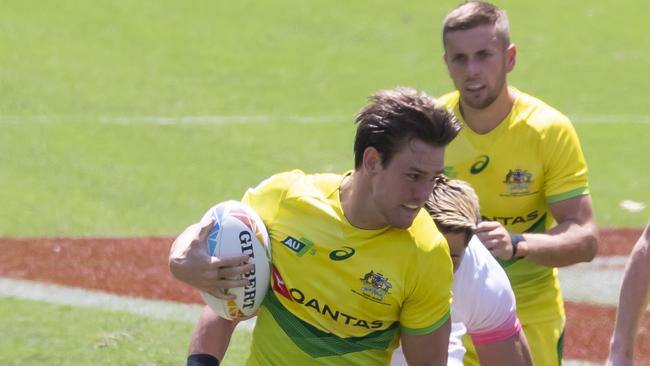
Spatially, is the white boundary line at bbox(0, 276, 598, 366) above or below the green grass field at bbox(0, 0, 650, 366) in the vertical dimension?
above

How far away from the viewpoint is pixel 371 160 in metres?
4.56

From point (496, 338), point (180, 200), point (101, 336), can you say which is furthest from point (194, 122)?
point (496, 338)

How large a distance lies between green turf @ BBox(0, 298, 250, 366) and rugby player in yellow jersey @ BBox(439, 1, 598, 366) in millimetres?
2315

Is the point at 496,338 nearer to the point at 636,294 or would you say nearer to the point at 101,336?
the point at 636,294

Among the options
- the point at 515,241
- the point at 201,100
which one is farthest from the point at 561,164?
the point at 201,100

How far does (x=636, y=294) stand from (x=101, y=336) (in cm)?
450

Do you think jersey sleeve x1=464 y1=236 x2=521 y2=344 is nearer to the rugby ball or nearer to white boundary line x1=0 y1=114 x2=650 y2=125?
the rugby ball

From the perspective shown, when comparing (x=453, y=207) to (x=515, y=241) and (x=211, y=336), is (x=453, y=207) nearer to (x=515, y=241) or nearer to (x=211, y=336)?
(x=515, y=241)

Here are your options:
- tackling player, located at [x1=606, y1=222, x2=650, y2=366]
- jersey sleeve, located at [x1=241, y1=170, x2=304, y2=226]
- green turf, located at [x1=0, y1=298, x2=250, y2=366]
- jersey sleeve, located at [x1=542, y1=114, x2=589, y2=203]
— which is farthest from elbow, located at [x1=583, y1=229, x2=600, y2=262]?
green turf, located at [x1=0, y1=298, x2=250, y2=366]

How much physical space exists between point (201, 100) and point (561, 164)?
28.2 feet

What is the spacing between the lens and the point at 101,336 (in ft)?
27.2

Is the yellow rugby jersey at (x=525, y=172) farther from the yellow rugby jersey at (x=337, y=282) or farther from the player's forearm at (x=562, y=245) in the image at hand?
the yellow rugby jersey at (x=337, y=282)

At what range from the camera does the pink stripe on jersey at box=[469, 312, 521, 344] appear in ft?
17.2

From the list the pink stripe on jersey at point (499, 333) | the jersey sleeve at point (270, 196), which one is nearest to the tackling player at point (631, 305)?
the pink stripe on jersey at point (499, 333)
